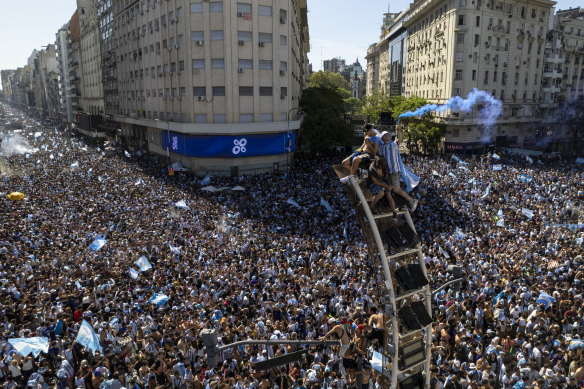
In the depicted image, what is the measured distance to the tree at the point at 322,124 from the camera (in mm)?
50616

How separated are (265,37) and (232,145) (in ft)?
37.3

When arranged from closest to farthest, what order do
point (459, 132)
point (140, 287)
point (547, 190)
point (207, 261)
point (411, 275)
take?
1. point (411, 275)
2. point (140, 287)
3. point (207, 261)
4. point (547, 190)
5. point (459, 132)

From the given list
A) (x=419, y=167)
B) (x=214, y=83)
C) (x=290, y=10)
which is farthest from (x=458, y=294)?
(x=290, y=10)

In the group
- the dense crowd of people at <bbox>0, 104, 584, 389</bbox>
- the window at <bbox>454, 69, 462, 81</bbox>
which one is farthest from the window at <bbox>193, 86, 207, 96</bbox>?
the window at <bbox>454, 69, 462, 81</bbox>

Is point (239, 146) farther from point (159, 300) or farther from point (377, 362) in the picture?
point (377, 362)

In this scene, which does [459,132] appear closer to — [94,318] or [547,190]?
[547,190]

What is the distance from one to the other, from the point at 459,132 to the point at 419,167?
82.3 feet

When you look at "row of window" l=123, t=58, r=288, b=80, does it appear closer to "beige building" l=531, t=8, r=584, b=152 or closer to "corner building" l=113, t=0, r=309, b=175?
"corner building" l=113, t=0, r=309, b=175

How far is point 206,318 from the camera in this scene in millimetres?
14570

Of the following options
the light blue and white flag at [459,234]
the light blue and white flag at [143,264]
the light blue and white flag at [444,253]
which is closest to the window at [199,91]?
the light blue and white flag at [143,264]

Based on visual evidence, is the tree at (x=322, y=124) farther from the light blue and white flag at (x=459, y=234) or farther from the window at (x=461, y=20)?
the light blue and white flag at (x=459, y=234)

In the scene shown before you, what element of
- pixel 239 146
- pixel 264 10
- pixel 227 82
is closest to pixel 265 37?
pixel 264 10

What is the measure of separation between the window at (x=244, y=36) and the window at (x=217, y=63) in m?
2.70

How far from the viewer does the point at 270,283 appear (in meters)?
17.7
